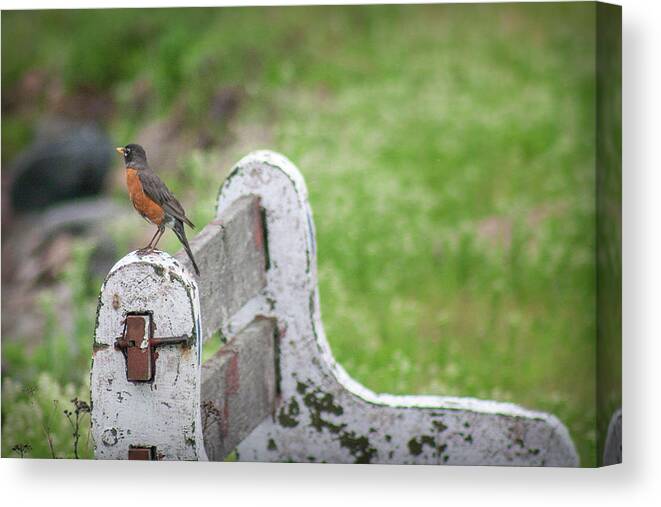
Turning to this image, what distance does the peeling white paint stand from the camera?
413 centimetres

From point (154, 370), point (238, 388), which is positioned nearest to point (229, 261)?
point (238, 388)

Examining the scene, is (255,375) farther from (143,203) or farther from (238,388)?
(143,203)

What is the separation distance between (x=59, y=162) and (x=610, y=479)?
8.35 feet

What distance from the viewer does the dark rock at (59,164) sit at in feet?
16.9

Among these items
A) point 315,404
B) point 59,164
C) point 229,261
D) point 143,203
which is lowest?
point 315,404

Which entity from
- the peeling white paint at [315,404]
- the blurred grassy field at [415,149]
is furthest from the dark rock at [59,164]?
the peeling white paint at [315,404]

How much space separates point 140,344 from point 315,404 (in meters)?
0.95

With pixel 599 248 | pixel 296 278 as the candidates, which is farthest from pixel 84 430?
pixel 599 248

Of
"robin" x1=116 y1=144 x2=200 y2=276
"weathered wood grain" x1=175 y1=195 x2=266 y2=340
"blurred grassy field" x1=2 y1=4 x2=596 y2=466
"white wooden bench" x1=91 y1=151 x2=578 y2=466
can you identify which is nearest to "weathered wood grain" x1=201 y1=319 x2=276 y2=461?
"white wooden bench" x1=91 y1=151 x2=578 y2=466

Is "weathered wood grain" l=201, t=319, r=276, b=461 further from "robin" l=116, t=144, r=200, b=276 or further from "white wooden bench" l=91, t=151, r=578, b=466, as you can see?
"robin" l=116, t=144, r=200, b=276

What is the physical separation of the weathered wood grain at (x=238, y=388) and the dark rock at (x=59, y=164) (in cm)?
139

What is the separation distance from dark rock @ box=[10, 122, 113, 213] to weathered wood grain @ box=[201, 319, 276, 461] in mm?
1395

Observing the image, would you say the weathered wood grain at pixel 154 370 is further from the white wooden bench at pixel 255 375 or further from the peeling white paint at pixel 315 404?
the peeling white paint at pixel 315 404

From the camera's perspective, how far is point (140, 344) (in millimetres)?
3441
